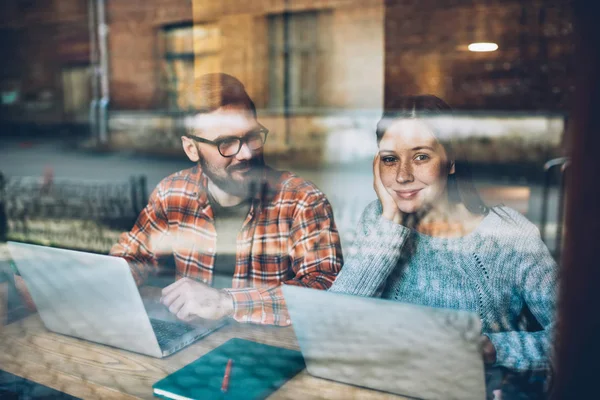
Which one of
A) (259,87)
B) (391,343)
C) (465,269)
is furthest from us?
(259,87)

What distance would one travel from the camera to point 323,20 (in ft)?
21.3

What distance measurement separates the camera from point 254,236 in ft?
6.55

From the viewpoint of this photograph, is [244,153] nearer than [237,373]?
No

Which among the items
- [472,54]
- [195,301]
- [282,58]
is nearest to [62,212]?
[195,301]

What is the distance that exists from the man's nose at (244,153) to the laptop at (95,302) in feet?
2.41

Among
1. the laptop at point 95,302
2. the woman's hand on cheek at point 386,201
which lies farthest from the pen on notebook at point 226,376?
the woman's hand on cheek at point 386,201

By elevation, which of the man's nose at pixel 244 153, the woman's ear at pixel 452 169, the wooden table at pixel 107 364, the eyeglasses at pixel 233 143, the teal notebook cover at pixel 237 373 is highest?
the eyeglasses at pixel 233 143

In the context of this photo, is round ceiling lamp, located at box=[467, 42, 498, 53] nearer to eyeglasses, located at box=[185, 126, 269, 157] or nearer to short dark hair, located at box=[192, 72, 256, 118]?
short dark hair, located at box=[192, 72, 256, 118]

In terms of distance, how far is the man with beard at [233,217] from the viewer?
1.90 meters

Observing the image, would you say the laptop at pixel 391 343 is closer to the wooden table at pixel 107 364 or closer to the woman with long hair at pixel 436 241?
the wooden table at pixel 107 364

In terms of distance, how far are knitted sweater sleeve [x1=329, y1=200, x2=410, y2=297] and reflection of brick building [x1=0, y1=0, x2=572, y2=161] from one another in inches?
105

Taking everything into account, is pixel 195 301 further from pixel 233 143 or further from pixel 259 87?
pixel 259 87

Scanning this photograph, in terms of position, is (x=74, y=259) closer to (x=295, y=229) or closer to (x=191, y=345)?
(x=191, y=345)

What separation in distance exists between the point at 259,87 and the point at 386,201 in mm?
5485
